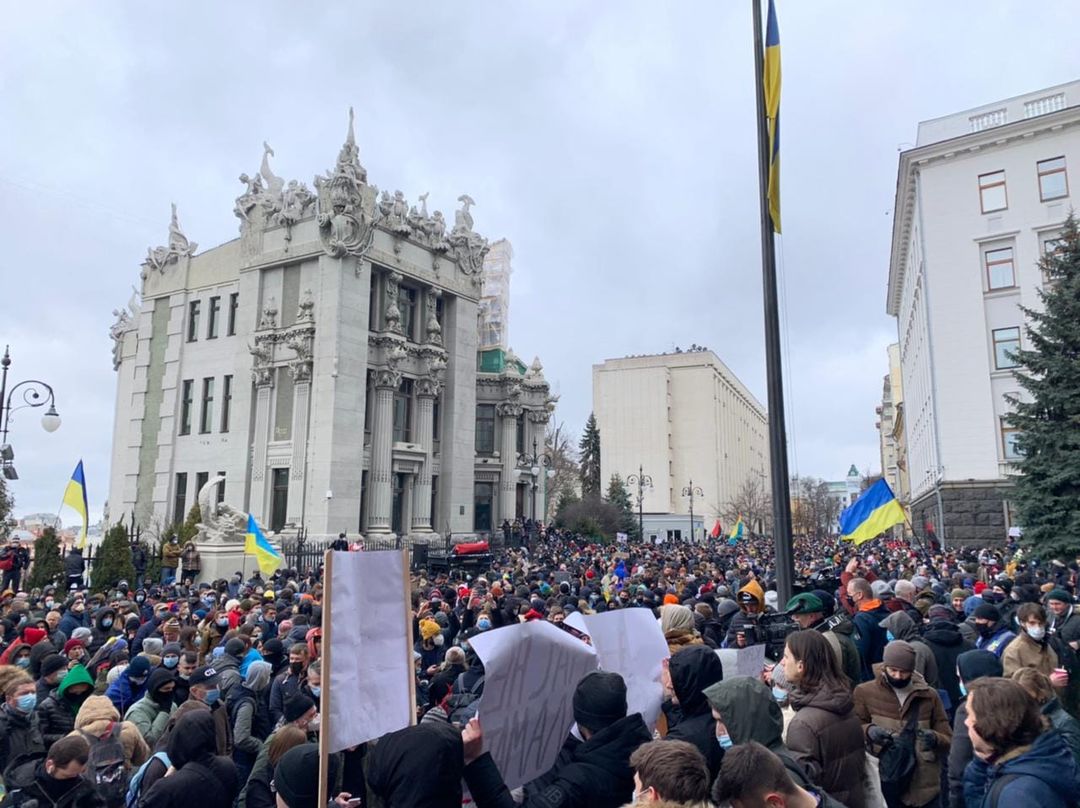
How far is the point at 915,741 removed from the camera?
4336 millimetres

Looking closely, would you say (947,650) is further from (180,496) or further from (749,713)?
(180,496)

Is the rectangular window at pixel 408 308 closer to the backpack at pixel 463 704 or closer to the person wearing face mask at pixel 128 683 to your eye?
the person wearing face mask at pixel 128 683

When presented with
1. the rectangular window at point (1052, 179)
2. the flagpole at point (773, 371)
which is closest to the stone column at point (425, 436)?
the rectangular window at point (1052, 179)

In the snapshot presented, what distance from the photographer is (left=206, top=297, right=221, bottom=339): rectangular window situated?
38.6 metres

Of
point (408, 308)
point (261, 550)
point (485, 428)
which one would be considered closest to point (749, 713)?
point (261, 550)

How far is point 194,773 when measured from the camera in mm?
3799

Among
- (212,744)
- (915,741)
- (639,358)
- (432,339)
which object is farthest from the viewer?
(639,358)

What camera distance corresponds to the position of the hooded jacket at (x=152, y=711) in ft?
18.9

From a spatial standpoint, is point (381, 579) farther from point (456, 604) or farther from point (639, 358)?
point (639, 358)

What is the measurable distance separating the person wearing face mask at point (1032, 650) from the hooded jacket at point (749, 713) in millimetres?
3208

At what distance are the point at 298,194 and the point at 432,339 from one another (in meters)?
9.33

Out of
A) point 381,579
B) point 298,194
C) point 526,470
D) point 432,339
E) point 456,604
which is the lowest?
point 456,604

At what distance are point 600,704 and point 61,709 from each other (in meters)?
4.98

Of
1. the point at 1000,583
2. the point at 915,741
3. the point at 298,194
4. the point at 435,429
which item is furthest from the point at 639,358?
the point at 915,741
